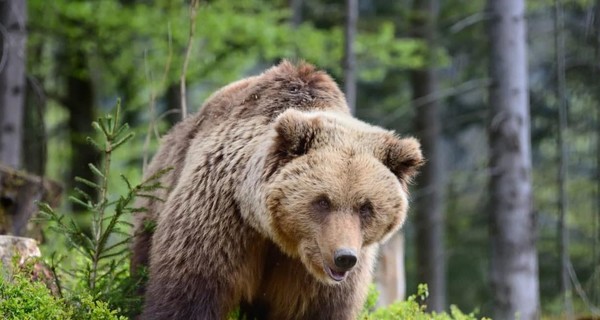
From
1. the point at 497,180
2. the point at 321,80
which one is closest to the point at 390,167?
the point at 321,80

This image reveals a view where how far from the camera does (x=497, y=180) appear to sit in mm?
11781

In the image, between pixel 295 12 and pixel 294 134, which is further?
pixel 295 12

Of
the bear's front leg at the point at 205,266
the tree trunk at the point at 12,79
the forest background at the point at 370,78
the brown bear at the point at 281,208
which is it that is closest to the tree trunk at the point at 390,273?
the forest background at the point at 370,78

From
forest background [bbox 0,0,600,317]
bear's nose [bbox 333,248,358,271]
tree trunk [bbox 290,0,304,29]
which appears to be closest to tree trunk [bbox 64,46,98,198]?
forest background [bbox 0,0,600,317]

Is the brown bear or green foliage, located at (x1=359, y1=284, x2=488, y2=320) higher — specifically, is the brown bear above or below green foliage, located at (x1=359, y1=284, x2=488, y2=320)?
above

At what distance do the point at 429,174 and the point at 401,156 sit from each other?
1660cm

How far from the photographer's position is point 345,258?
5.06 meters

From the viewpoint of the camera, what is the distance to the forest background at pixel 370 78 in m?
12.1

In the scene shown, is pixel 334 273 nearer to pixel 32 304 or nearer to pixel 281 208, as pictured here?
pixel 281 208

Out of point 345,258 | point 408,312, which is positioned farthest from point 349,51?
point 345,258

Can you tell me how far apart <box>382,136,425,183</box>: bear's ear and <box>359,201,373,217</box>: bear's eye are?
1.22 feet

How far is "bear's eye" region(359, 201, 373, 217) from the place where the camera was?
5332mm

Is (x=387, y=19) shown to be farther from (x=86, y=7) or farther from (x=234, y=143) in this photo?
(x=234, y=143)

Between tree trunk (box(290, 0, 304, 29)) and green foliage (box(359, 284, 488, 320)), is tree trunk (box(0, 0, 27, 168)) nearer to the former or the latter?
green foliage (box(359, 284, 488, 320))
